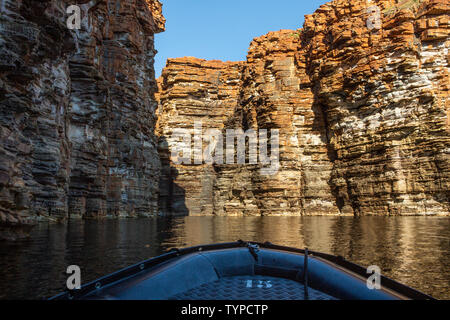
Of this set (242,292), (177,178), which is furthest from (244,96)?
(242,292)

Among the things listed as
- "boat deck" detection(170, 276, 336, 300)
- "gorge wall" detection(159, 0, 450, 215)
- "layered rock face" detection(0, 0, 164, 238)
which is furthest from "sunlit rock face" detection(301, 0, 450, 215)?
"boat deck" detection(170, 276, 336, 300)

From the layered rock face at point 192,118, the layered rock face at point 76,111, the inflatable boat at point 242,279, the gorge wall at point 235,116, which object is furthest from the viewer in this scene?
the layered rock face at point 192,118

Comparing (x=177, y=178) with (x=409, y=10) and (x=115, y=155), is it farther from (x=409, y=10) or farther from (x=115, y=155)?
(x=409, y=10)

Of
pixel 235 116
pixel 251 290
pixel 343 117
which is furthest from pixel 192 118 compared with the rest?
pixel 251 290

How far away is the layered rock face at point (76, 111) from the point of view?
46.2ft

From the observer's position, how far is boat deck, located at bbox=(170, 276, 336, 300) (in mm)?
3989

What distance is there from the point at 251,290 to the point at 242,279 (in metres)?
0.44

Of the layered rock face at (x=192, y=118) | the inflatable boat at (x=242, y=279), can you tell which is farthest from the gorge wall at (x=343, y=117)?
the inflatable boat at (x=242, y=279)

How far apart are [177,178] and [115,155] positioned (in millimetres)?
35866
